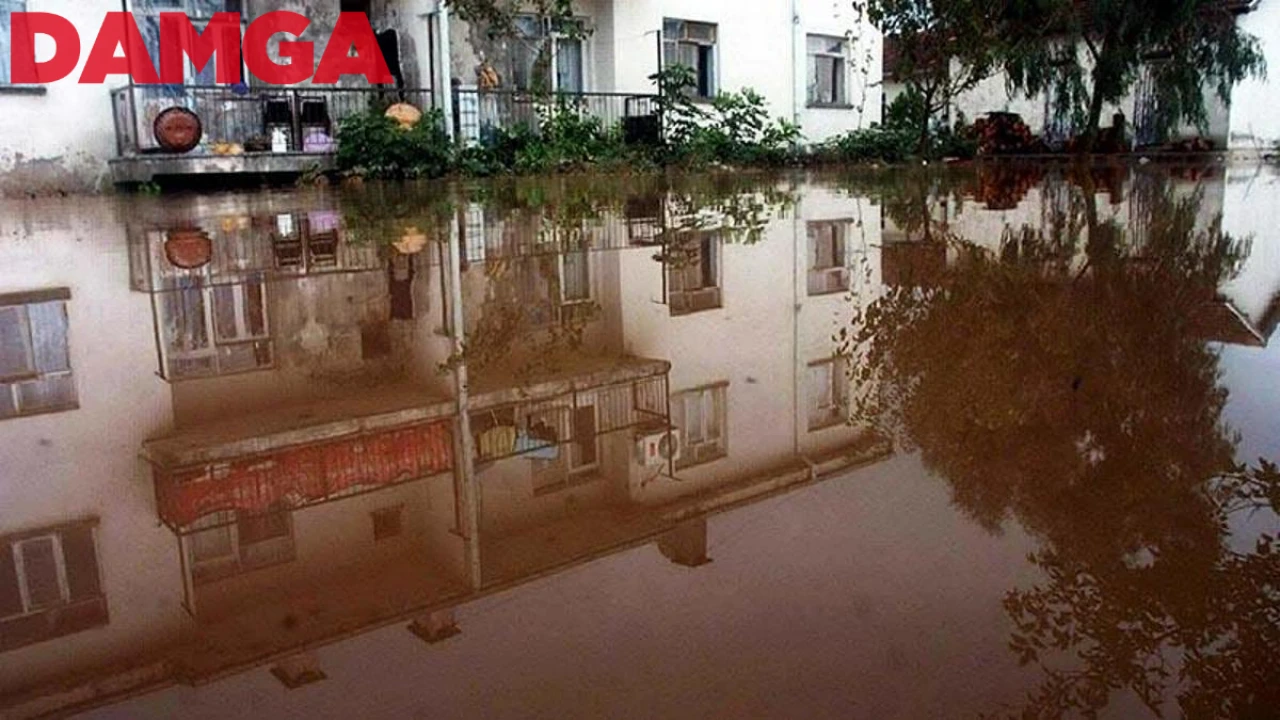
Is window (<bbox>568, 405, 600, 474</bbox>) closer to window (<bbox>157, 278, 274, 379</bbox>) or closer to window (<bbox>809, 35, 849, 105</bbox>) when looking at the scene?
window (<bbox>157, 278, 274, 379</bbox>)

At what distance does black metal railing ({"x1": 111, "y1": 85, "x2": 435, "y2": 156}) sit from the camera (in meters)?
10.8

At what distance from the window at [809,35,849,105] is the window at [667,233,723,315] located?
43.4 ft

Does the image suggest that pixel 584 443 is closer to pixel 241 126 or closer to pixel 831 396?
pixel 831 396

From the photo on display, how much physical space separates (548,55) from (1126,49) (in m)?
8.16

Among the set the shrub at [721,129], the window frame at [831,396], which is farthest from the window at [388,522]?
the shrub at [721,129]

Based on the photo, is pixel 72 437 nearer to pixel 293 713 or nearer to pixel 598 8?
pixel 293 713

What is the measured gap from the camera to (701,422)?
186cm

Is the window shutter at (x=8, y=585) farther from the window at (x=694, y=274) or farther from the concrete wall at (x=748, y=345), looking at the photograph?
the window at (x=694, y=274)

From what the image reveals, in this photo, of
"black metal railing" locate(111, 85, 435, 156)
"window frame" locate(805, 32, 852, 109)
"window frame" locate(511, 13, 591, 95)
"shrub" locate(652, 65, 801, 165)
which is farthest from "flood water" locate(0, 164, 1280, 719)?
"window frame" locate(805, 32, 852, 109)

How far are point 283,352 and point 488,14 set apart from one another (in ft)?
35.8

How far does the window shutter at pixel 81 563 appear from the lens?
48.1 inches

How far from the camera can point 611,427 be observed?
180cm

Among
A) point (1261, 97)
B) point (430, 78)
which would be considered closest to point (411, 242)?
point (430, 78)

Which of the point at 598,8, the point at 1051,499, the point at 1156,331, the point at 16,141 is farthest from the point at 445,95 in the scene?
the point at 1051,499
